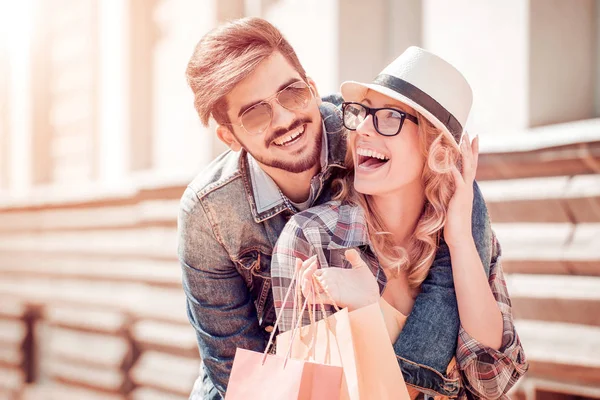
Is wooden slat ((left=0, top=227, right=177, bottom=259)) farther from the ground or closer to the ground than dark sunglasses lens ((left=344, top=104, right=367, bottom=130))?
closer to the ground

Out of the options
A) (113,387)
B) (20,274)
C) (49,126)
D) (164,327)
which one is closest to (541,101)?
(164,327)

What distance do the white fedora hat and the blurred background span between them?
0.96 meters

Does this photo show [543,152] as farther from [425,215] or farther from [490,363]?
[490,363]

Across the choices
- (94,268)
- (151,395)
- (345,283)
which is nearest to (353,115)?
(345,283)

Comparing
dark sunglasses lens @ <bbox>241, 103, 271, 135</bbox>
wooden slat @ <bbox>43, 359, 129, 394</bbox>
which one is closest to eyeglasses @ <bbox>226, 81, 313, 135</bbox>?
dark sunglasses lens @ <bbox>241, 103, 271, 135</bbox>

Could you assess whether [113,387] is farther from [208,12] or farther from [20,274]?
[208,12]

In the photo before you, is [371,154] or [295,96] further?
[295,96]

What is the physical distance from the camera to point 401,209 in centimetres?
228

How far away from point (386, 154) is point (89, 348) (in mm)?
5281

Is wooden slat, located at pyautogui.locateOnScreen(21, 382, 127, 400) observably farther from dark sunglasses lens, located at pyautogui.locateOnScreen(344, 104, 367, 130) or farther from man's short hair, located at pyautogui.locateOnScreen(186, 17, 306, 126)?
dark sunglasses lens, located at pyautogui.locateOnScreen(344, 104, 367, 130)

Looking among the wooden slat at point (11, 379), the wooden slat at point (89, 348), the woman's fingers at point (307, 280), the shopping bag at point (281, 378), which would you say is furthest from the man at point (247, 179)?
the wooden slat at point (11, 379)

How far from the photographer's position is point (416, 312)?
2055 mm

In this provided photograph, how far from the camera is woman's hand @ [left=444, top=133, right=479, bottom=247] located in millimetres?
2113

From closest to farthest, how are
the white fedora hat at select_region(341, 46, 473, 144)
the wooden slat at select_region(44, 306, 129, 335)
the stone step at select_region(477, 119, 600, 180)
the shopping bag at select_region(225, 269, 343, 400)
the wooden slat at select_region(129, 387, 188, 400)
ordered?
the shopping bag at select_region(225, 269, 343, 400), the white fedora hat at select_region(341, 46, 473, 144), the stone step at select_region(477, 119, 600, 180), the wooden slat at select_region(129, 387, 188, 400), the wooden slat at select_region(44, 306, 129, 335)
